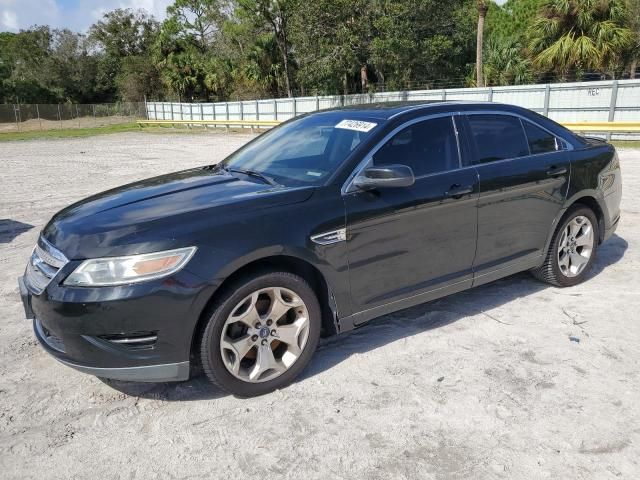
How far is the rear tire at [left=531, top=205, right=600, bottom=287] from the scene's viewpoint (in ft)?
15.3

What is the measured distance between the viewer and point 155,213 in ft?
10.2

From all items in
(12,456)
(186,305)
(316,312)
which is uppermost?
(186,305)

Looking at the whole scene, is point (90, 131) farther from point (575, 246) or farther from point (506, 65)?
point (575, 246)

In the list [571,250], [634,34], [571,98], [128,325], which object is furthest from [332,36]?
[128,325]

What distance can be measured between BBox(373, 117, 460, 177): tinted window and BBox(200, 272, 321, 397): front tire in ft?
3.55

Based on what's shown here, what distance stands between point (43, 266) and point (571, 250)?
4223mm

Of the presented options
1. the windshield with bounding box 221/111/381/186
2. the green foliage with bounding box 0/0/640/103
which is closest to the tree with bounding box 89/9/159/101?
the green foliage with bounding box 0/0/640/103

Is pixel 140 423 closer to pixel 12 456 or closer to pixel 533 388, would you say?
pixel 12 456

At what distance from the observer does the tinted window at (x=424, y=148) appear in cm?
369

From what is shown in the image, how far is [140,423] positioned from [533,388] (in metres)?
2.31

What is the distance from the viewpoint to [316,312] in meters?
3.32

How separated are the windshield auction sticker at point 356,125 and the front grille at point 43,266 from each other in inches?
82.3

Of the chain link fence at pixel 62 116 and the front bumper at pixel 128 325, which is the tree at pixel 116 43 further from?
the front bumper at pixel 128 325

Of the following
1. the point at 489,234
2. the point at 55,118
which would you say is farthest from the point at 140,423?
the point at 55,118
